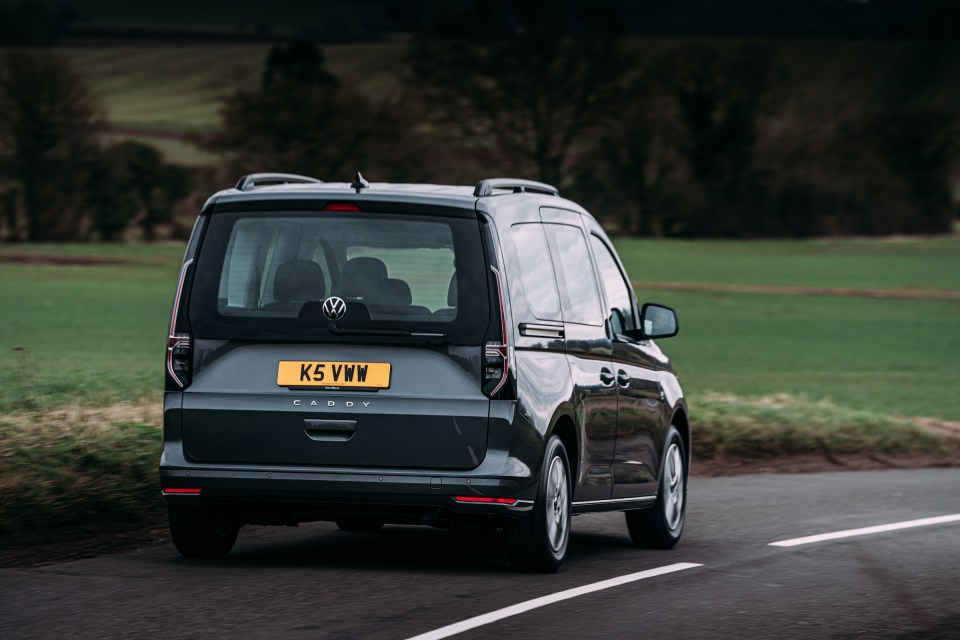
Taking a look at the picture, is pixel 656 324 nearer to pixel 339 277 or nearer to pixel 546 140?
pixel 339 277

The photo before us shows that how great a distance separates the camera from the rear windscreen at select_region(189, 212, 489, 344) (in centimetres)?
888

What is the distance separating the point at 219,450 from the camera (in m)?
8.94

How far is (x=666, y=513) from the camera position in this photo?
11203mm

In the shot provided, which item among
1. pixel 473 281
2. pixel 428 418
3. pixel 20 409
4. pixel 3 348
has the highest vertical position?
pixel 473 281

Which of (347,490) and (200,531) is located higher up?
(347,490)

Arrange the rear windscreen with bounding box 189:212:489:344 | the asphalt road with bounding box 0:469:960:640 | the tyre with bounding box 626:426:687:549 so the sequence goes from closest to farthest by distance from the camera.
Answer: the asphalt road with bounding box 0:469:960:640 → the rear windscreen with bounding box 189:212:489:344 → the tyre with bounding box 626:426:687:549

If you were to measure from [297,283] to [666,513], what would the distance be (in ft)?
10.6

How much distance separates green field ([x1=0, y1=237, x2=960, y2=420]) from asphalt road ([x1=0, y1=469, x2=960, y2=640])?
426 cm

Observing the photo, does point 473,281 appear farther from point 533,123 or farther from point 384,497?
point 533,123

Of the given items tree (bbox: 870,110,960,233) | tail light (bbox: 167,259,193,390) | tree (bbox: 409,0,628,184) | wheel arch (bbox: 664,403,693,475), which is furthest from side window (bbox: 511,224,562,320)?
tree (bbox: 870,110,960,233)

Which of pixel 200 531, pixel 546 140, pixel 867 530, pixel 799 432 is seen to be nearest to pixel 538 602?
pixel 200 531

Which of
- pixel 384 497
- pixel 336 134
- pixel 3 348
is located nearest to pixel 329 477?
pixel 384 497

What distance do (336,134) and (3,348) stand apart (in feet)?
190

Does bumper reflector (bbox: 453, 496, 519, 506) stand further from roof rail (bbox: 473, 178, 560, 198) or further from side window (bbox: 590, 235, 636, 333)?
side window (bbox: 590, 235, 636, 333)
